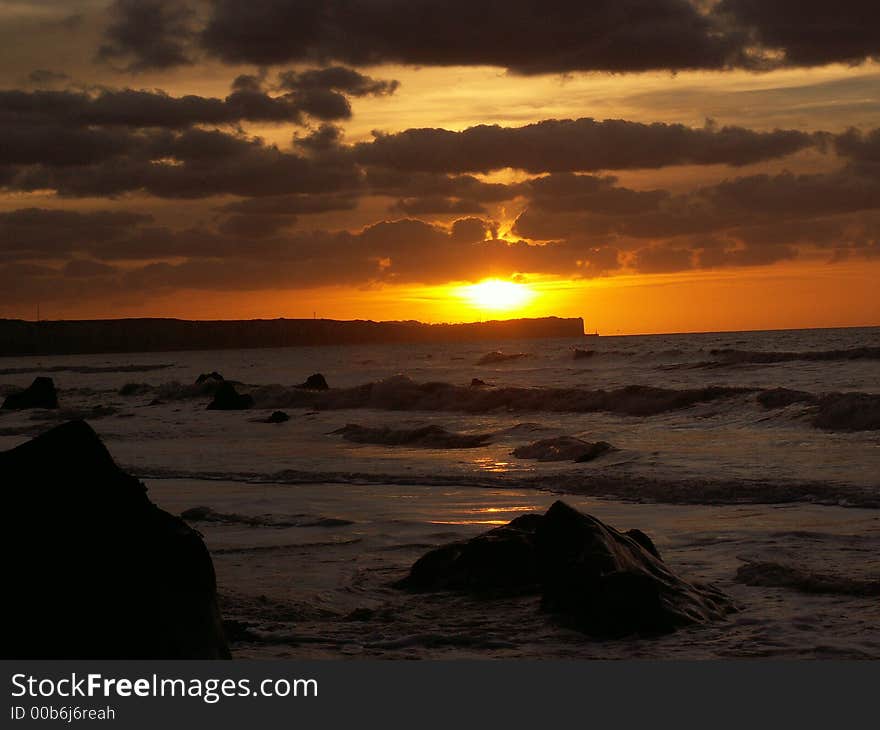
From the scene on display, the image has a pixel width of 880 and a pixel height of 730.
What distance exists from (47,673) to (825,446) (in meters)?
16.3

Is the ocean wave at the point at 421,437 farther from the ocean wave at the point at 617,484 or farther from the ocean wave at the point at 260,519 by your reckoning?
the ocean wave at the point at 260,519

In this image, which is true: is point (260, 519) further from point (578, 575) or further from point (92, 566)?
point (92, 566)

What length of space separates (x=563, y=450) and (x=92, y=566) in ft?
46.3

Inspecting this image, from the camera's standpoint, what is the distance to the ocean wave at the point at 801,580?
25.9 feet

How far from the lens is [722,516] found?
11.7m

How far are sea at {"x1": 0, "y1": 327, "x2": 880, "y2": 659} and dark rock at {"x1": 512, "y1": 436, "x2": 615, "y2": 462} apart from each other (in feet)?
0.43

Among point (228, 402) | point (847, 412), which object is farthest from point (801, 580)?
point (228, 402)

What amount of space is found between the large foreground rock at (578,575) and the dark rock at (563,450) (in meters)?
9.76

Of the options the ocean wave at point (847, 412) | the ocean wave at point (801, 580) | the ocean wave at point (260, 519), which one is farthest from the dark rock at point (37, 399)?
the ocean wave at point (801, 580)

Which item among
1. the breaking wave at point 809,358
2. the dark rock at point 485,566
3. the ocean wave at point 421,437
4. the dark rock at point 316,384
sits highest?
the breaking wave at point 809,358

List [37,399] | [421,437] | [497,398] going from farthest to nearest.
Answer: [37,399]
[497,398]
[421,437]

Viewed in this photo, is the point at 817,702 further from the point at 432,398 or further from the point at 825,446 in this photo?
the point at 432,398

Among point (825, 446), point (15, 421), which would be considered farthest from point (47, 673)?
point (15, 421)

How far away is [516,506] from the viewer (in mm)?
13094
